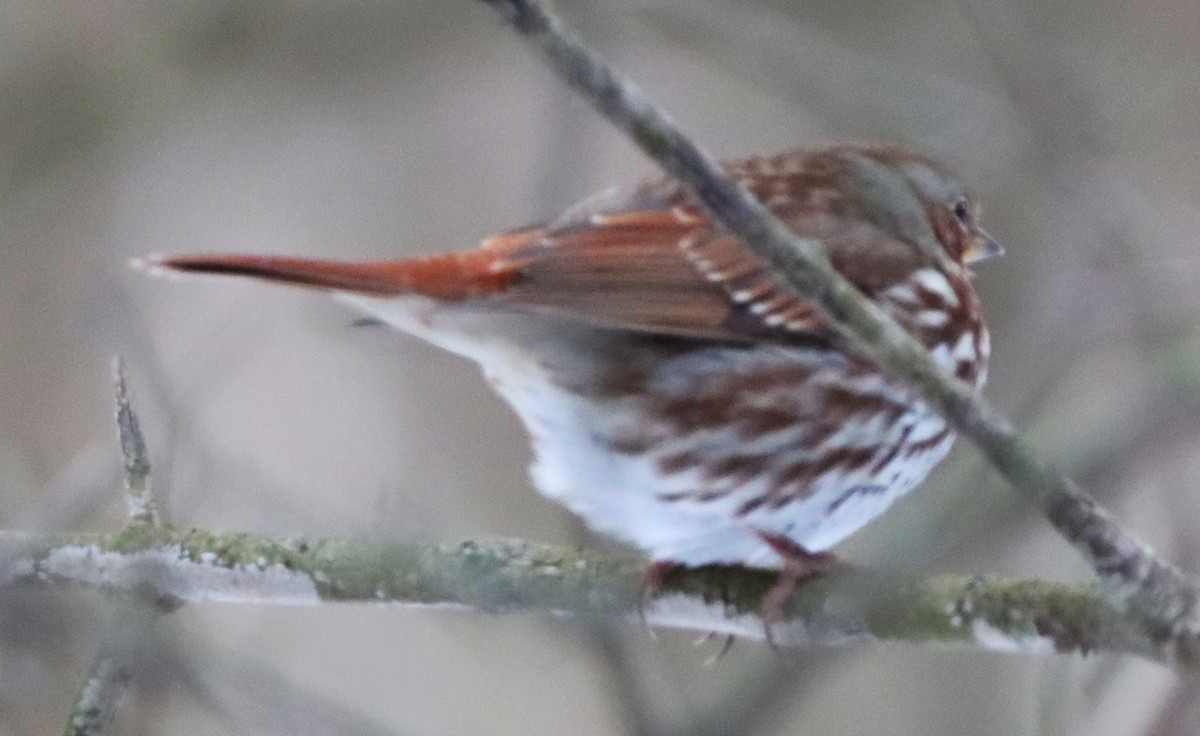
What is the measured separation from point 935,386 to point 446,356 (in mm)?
4439

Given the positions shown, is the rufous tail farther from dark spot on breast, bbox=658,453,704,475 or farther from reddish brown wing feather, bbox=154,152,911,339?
dark spot on breast, bbox=658,453,704,475

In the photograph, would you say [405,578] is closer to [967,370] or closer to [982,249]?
[967,370]

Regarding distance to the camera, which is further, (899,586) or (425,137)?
(425,137)

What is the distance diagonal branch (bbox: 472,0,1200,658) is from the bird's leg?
609mm

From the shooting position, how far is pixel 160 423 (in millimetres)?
2820

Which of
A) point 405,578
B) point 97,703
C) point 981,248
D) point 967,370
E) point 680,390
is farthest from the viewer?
point 981,248

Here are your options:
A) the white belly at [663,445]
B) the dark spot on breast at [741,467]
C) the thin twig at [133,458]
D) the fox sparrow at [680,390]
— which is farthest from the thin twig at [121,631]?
the dark spot on breast at [741,467]

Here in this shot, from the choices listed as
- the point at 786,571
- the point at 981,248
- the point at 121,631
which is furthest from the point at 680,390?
the point at 121,631

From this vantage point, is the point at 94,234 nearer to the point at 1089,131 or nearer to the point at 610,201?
the point at 610,201

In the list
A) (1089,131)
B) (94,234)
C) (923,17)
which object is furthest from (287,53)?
(1089,131)

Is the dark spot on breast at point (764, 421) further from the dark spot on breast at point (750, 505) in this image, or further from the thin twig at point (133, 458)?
the thin twig at point (133, 458)

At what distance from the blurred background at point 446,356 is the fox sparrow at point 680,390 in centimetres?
12

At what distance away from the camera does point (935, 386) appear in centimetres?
200

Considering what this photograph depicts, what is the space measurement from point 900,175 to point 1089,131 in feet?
4.33
